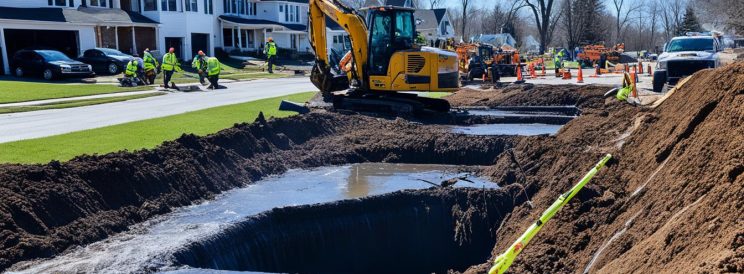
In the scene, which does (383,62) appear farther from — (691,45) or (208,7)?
(208,7)

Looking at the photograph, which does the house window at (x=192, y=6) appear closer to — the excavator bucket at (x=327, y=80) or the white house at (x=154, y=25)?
the white house at (x=154, y=25)

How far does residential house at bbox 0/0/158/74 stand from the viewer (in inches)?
1441

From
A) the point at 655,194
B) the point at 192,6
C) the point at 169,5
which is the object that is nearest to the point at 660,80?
the point at 655,194

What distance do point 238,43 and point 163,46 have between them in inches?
406

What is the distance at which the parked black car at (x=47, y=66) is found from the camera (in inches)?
1283

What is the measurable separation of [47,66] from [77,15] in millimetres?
8608

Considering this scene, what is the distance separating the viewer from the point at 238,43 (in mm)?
56281

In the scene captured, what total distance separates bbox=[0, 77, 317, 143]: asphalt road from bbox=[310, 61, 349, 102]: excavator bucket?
138 inches

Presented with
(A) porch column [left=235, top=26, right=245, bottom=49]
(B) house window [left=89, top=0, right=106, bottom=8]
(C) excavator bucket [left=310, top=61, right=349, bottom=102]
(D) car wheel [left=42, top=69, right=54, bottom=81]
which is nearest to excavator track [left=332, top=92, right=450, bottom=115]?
(C) excavator bucket [left=310, top=61, right=349, bottom=102]

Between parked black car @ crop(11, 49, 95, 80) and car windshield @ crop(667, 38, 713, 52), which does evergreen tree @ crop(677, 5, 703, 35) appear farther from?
parked black car @ crop(11, 49, 95, 80)

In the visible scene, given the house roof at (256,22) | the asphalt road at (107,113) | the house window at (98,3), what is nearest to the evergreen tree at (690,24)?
the house roof at (256,22)

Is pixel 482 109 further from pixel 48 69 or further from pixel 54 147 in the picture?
pixel 48 69

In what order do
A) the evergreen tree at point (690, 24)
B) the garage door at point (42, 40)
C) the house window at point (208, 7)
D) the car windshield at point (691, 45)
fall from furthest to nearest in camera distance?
the evergreen tree at point (690, 24), the house window at point (208, 7), the garage door at point (42, 40), the car windshield at point (691, 45)

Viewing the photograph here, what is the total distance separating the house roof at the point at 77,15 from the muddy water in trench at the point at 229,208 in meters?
29.1
